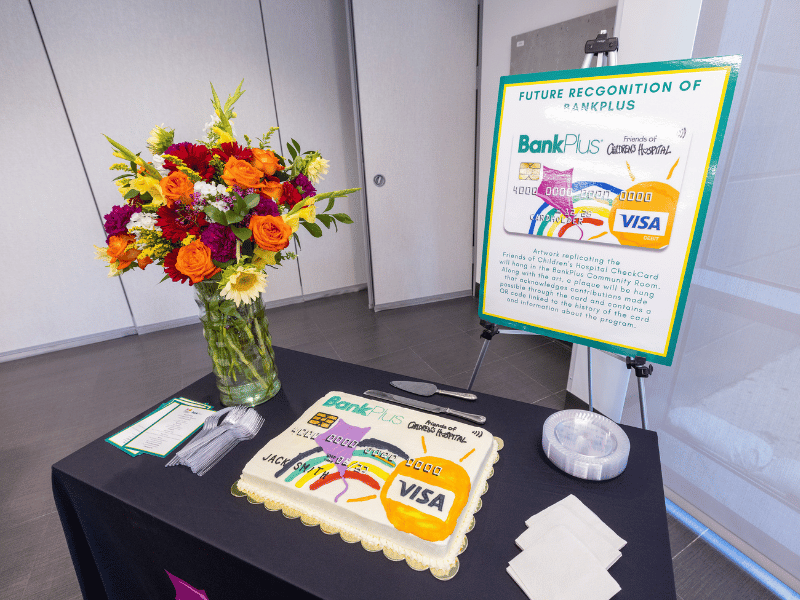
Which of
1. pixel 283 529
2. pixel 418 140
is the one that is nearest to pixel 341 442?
pixel 283 529

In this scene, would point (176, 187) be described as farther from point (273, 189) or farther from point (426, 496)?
point (426, 496)

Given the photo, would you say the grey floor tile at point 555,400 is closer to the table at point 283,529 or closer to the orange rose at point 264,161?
the table at point 283,529

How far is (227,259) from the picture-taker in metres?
0.85

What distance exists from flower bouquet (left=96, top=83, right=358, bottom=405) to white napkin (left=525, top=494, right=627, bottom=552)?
0.70 m

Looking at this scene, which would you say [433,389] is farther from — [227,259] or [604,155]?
[604,155]

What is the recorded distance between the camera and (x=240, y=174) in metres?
0.80

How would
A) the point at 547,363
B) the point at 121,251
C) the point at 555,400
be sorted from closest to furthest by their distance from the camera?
the point at 121,251 → the point at 555,400 → the point at 547,363

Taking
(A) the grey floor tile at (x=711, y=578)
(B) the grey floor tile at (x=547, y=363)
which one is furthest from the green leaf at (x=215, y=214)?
(B) the grey floor tile at (x=547, y=363)

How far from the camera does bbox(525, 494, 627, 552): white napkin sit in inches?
27.2

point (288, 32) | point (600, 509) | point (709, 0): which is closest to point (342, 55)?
point (288, 32)

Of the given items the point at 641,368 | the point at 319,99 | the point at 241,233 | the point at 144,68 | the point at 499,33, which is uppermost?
the point at 499,33

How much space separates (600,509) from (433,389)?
457 mm

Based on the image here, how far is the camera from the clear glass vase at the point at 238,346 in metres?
0.93

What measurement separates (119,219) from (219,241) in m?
0.24
